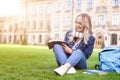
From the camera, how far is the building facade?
4606 centimetres

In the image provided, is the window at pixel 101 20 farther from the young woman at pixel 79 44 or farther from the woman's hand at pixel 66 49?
the woman's hand at pixel 66 49

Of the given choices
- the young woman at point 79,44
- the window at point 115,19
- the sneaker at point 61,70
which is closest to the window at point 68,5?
the window at point 115,19

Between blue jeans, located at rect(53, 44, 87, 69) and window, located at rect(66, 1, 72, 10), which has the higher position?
window, located at rect(66, 1, 72, 10)

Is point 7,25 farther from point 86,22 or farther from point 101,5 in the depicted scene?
point 86,22

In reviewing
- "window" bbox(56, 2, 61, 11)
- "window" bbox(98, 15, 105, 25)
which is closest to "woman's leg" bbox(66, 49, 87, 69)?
"window" bbox(98, 15, 105, 25)

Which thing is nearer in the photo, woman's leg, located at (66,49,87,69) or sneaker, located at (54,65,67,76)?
sneaker, located at (54,65,67,76)

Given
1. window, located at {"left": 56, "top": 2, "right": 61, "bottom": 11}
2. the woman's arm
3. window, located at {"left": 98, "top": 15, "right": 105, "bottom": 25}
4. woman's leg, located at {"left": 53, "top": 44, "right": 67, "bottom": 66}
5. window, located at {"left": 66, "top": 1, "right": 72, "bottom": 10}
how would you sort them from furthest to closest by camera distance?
window, located at {"left": 56, "top": 2, "right": 61, "bottom": 11}
window, located at {"left": 66, "top": 1, "right": 72, "bottom": 10}
window, located at {"left": 98, "top": 15, "right": 105, "bottom": 25}
the woman's arm
woman's leg, located at {"left": 53, "top": 44, "right": 67, "bottom": 66}

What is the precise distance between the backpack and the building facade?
37.5 meters

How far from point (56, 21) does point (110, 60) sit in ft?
150

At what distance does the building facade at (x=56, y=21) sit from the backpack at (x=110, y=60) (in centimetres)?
3750

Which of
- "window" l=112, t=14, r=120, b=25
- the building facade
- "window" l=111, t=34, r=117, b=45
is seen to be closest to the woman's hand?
the building facade

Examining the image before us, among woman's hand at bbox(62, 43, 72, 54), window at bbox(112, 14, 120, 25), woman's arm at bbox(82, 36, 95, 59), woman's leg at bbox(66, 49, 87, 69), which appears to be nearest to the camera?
woman's leg at bbox(66, 49, 87, 69)

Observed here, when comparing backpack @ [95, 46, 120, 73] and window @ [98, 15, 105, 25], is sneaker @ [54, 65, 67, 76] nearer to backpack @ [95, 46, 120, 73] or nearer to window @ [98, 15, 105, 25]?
backpack @ [95, 46, 120, 73]

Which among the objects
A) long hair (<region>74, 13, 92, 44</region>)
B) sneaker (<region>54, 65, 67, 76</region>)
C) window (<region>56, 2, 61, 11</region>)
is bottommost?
sneaker (<region>54, 65, 67, 76</region>)
